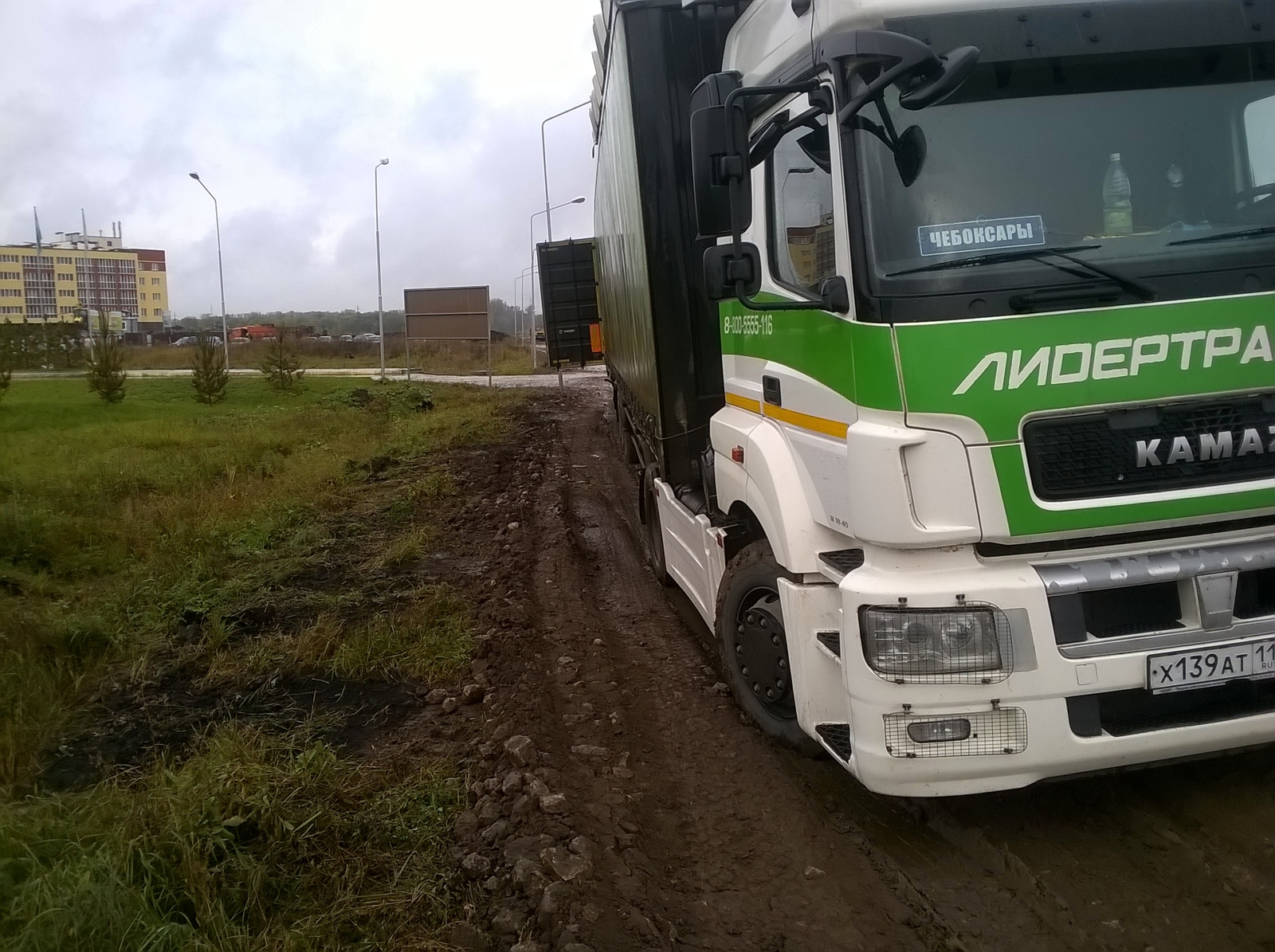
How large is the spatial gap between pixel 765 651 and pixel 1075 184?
2045 millimetres

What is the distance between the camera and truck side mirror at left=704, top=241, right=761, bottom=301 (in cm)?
366

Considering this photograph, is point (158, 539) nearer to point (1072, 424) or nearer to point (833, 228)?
point (833, 228)

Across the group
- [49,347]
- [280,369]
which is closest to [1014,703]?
[280,369]

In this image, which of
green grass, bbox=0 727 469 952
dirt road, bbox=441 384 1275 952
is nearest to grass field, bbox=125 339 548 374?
dirt road, bbox=441 384 1275 952

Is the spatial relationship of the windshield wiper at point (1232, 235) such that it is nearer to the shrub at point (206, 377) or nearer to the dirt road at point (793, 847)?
the dirt road at point (793, 847)

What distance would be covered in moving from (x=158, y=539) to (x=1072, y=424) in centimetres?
852

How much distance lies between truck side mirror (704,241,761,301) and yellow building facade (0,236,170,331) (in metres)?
86.9

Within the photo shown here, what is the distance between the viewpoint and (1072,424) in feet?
9.74

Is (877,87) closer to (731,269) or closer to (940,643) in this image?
(731,269)

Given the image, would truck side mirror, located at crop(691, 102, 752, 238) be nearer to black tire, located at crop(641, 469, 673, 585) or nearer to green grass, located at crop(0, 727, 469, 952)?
green grass, located at crop(0, 727, 469, 952)

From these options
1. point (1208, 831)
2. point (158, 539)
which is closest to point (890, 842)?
point (1208, 831)

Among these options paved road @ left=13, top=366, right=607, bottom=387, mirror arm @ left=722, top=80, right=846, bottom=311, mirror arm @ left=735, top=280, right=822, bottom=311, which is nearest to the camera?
mirror arm @ left=722, top=80, right=846, bottom=311

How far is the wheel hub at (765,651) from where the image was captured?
3.84 m

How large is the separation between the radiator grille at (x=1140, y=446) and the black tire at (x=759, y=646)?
1068mm
